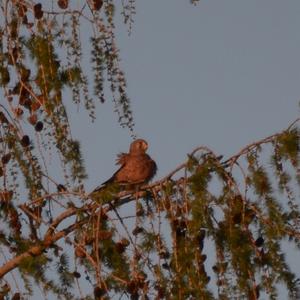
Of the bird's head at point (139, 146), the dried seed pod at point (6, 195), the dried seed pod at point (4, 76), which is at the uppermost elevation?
the bird's head at point (139, 146)

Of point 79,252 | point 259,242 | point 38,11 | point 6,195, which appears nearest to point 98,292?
point 79,252

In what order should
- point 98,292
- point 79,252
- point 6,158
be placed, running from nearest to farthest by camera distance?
point 98,292 → point 79,252 → point 6,158

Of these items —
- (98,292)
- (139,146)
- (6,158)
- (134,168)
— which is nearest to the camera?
(98,292)

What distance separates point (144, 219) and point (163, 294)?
0.55m

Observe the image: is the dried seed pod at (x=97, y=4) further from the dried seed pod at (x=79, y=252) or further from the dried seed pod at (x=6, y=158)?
the dried seed pod at (x=79, y=252)

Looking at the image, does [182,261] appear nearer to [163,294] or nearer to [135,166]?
[163,294]

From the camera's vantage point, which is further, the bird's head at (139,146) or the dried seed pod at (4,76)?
the bird's head at (139,146)

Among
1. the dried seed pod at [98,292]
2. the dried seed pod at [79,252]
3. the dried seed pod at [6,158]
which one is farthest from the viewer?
the dried seed pod at [6,158]

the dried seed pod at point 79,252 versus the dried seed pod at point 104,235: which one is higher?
the dried seed pod at point 104,235

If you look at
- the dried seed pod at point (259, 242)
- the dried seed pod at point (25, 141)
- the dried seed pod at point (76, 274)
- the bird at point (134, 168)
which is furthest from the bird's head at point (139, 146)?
the dried seed pod at point (259, 242)

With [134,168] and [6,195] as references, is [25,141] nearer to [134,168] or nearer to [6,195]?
[6,195]

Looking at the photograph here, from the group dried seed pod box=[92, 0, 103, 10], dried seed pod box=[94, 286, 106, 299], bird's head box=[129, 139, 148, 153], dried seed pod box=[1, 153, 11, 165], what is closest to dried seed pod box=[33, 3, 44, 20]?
dried seed pod box=[92, 0, 103, 10]

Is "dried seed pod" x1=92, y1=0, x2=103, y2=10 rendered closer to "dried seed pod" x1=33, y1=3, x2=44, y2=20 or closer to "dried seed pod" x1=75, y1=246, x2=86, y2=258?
"dried seed pod" x1=33, y1=3, x2=44, y2=20

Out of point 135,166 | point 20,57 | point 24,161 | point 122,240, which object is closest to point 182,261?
point 122,240
